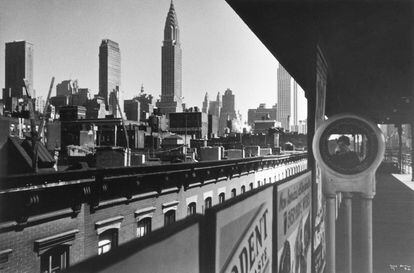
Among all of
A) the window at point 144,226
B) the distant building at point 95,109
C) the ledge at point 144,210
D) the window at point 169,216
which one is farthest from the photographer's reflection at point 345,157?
the distant building at point 95,109

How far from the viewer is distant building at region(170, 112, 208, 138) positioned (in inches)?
5763

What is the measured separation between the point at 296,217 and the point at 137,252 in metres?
3.04

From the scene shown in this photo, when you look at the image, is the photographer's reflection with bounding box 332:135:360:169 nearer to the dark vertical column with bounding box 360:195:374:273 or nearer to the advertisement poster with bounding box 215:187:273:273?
the dark vertical column with bounding box 360:195:374:273

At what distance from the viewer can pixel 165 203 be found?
627 inches

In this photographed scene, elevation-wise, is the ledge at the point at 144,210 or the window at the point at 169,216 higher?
the ledge at the point at 144,210

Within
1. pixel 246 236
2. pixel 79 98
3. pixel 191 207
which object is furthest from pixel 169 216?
pixel 79 98

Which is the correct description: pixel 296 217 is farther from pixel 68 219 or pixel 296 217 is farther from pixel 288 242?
pixel 68 219

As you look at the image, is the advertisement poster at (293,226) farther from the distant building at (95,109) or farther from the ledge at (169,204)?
the distant building at (95,109)

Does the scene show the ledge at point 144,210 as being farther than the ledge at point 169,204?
No

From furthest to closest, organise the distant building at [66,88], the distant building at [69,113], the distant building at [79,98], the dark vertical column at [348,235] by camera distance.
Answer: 1. the distant building at [66,88]
2. the distant building at [79,98]
3. the distant building at [69,113]
4. the dark vertical column at [348,235]

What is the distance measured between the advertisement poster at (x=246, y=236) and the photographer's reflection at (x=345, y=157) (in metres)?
2.51

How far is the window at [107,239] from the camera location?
12.3 metres

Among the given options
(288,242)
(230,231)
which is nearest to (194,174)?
(288,242)

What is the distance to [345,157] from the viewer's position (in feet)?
17.6
